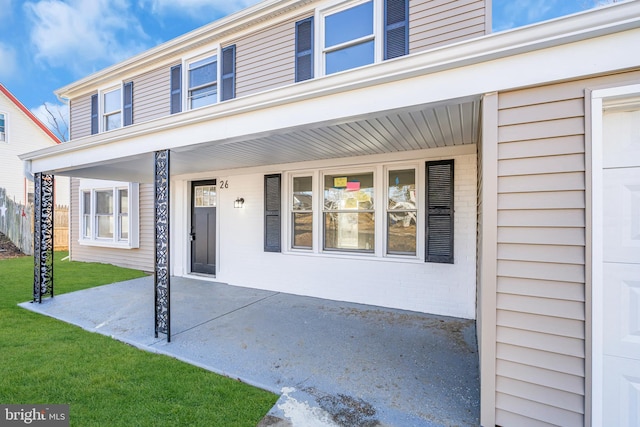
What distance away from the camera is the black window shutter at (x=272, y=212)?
18.9 feet

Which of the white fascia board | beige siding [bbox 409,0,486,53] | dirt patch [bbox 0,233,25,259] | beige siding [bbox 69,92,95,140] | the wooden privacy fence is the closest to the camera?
the white fascia board

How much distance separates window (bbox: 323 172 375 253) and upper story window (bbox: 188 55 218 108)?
10.8 feet

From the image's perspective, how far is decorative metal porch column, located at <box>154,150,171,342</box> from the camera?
11.9 feet

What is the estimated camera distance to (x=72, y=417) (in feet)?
7.29

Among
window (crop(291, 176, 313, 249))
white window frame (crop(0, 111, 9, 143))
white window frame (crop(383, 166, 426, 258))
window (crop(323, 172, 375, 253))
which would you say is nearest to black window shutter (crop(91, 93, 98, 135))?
window (crop(291, 176, 313, 249))

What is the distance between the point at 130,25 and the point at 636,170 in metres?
27.9

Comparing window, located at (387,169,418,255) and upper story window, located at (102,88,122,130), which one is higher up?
upper story window, located at (102,88,122,130)

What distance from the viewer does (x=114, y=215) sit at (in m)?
8.24

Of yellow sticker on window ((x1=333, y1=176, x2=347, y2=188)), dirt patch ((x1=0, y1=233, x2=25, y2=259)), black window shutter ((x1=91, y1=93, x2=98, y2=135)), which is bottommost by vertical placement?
dirt patch ((x1=0, y1=233, x2=25, y2=259))

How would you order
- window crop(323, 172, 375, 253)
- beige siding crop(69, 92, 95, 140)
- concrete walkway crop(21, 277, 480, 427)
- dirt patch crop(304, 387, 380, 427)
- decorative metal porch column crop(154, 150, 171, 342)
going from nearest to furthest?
dirt patch crop(304, 387, 380, 427) < concrete walkway crop(21, 277, 480, 427) < decorative metal porch column crop(154, 150, 171, 342) < window crop(323, 172, 375, 253) < beige siding crop(69, 92, 95, 140)

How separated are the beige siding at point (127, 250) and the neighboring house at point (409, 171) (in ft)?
0.19

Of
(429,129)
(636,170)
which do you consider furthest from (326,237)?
(636,170)

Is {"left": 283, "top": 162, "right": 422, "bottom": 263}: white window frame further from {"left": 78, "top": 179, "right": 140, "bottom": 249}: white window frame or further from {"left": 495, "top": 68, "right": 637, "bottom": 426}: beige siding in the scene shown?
{"left": 78, "top": 179, "right": 140, "bottom": 249}: white window frame

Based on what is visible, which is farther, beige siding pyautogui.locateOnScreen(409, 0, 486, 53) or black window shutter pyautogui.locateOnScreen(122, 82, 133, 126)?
black window shutter pyautogui.locateOnScreen(122, 82, 133, 126)
